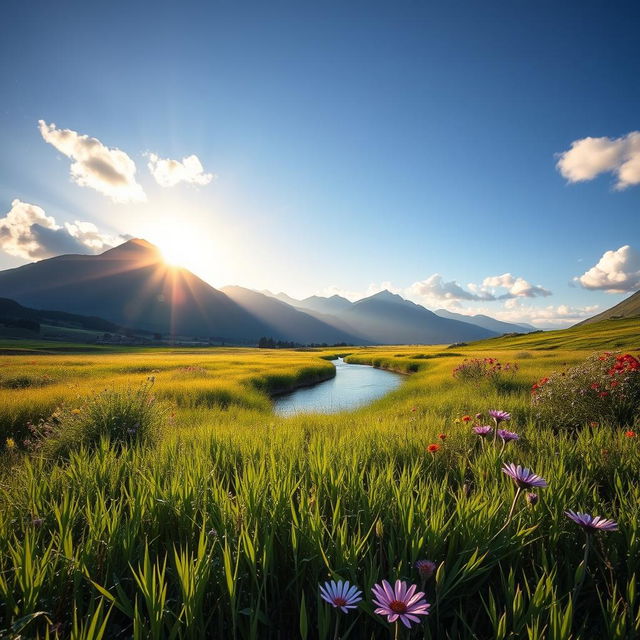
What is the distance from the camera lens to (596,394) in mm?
7496

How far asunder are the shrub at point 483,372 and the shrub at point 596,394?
7.84 meters

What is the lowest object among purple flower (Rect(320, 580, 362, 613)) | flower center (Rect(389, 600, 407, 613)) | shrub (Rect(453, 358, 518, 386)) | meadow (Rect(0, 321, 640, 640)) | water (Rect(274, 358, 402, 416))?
water (Rect(274, 358, 402, 416))

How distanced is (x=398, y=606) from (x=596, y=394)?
8772 mm

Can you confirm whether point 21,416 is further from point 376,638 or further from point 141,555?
point 376,638

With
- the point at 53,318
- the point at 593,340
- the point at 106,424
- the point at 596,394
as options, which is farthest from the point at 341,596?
the point at 53,318

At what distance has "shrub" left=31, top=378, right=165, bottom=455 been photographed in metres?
6.06

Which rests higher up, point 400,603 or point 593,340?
point 593,340

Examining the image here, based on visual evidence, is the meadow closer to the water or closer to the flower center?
the flower center

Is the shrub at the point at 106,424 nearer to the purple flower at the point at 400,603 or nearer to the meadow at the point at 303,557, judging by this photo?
the meadow at the point at 303,557

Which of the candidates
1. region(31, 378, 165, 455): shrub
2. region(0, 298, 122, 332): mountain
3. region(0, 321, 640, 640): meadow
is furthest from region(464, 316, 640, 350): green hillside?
region(0, 298, 122, 332): mountain

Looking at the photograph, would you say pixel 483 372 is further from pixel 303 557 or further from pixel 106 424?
pixel 303 557

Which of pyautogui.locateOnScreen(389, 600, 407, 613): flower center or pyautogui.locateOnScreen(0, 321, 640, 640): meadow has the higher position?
pyautogui.locateOnScreen(389, 600, 407, 613): flower center

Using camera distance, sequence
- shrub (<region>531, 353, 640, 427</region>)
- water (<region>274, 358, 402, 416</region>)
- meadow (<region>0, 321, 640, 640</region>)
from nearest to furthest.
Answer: meadow (<region>0, 321, 640, 640</region>) < shrub (<region>531, 353, 640, 427</region>) < water (<region>274, 358, 402, 416</region>)

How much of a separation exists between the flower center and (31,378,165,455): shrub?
5.88m
